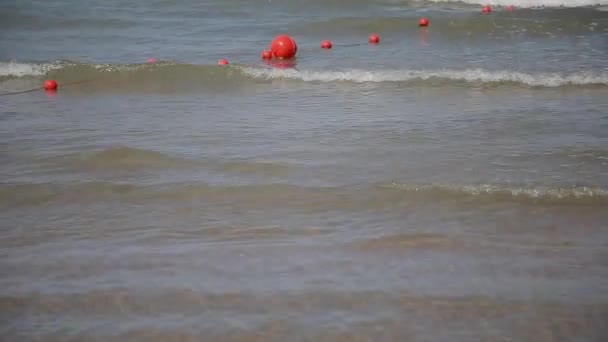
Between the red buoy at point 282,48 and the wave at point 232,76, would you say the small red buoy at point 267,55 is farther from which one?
the wave at point 232,76

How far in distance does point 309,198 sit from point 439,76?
6.02m

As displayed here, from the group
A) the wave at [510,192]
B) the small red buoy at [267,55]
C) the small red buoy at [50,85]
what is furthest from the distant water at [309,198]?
the small red buoy at [50,85]

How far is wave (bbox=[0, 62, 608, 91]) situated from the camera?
1153 centimetres

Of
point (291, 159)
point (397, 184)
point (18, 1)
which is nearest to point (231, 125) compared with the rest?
point (291, 159)

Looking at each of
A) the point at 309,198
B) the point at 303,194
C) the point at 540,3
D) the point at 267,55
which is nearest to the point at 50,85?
the point at 267,55

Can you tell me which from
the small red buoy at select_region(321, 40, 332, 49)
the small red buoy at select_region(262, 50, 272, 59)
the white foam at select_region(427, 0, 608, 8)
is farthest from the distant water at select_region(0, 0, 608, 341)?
the white foam at select_region(427, 0, 608, 8)

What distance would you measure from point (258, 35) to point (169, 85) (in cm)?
498

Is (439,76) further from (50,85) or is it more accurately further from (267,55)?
(50,85)

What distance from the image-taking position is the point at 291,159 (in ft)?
25.3

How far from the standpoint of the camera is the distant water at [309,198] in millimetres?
4594

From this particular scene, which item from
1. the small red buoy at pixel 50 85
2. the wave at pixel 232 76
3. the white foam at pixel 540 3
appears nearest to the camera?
the wave at pixel 232 76

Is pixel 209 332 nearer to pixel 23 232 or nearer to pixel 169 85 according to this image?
pixel 23 232

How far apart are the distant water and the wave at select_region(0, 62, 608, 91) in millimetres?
55

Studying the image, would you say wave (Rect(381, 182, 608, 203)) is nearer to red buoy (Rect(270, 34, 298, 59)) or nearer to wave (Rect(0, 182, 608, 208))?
wave (Rect(0, 182, 608, 208))
